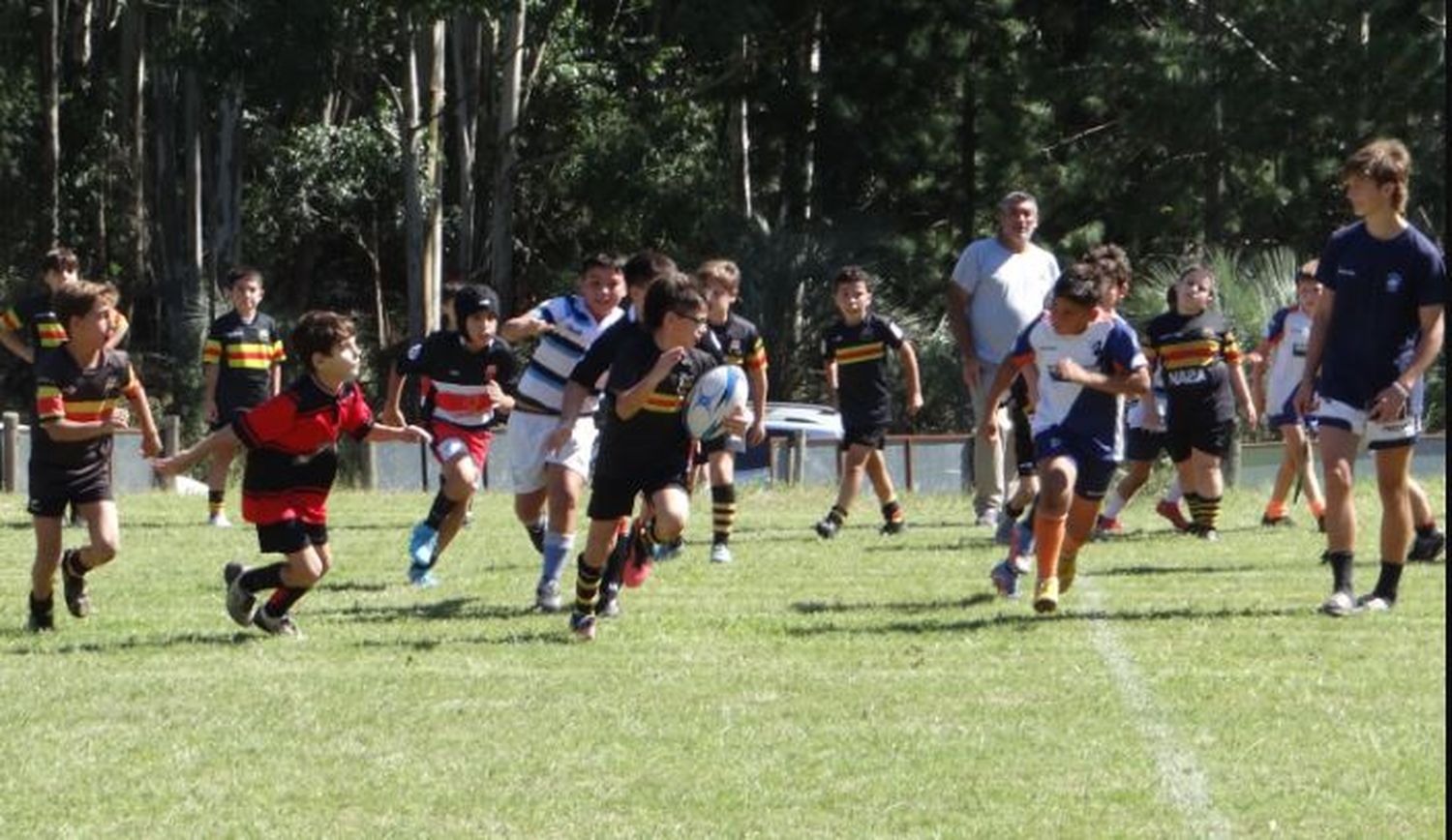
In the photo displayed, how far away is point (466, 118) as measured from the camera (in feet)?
133

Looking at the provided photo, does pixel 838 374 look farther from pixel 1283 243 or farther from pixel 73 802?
pixel 1283 243

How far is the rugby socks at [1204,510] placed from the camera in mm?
16516

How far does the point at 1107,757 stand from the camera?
26.3 feet

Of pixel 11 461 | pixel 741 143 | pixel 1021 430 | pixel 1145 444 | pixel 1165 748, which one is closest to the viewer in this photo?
pixel 1165 748

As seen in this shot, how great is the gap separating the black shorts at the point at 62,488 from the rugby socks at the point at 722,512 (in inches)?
169

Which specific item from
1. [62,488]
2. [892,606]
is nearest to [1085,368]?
[892,606]

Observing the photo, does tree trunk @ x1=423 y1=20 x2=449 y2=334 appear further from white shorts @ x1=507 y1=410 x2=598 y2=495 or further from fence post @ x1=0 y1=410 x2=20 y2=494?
white shorts @ x1=507 y1=410 x2=598 y2=495

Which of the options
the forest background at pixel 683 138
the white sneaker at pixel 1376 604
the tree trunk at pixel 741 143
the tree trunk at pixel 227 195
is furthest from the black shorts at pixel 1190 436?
the tree trunk at pixel 227 195

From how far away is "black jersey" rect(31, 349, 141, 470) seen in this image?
11.7 metres

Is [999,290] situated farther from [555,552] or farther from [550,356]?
[555,552]

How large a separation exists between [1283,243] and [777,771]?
34.0 metres

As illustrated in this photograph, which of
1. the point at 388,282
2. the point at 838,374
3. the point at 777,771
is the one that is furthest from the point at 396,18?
the point at 777,771

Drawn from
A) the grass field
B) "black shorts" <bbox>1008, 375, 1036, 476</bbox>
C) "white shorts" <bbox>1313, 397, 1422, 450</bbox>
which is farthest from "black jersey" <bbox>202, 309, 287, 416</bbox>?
"white shorts" <bbox>1313, 397, 1422, 450</bbox>

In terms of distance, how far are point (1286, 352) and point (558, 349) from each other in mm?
5647
